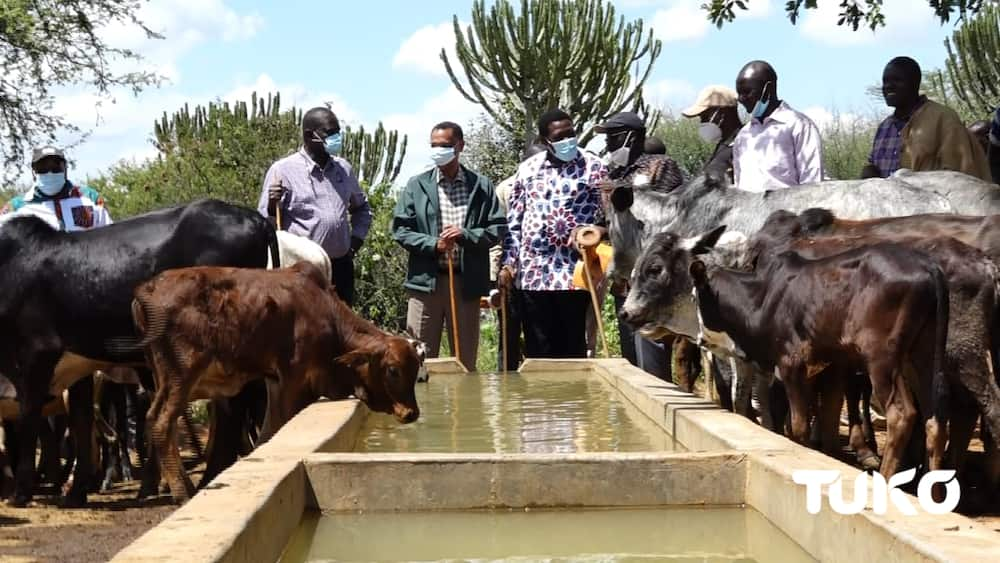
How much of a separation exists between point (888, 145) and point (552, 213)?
8.39ft

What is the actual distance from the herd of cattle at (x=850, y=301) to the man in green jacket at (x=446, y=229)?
105 inches

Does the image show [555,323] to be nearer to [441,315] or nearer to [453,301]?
[453,301]

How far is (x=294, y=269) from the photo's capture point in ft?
26.7

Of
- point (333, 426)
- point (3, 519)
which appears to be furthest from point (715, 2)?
point (3, 519)

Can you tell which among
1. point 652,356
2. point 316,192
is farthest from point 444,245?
point 652,356

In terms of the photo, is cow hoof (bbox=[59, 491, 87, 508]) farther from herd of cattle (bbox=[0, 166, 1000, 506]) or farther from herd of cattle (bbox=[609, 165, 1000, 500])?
herd of cattle (bbox=[609, 165, 1000, 500])

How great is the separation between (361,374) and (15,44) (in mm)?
7176

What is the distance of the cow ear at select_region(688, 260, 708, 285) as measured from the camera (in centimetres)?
793

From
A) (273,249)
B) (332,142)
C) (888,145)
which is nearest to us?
(273,249)

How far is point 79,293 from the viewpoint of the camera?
27.6 feet

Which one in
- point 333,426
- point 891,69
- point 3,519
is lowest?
point 3,519

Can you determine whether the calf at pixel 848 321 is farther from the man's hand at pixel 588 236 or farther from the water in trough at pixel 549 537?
the man's hand at pixel 588 236

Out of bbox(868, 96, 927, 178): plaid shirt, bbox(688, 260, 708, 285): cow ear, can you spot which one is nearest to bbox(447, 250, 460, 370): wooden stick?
bbox(868, 96, 927, 178): plaid shirt

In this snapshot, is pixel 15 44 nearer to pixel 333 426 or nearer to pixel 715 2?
pixel 715 2
